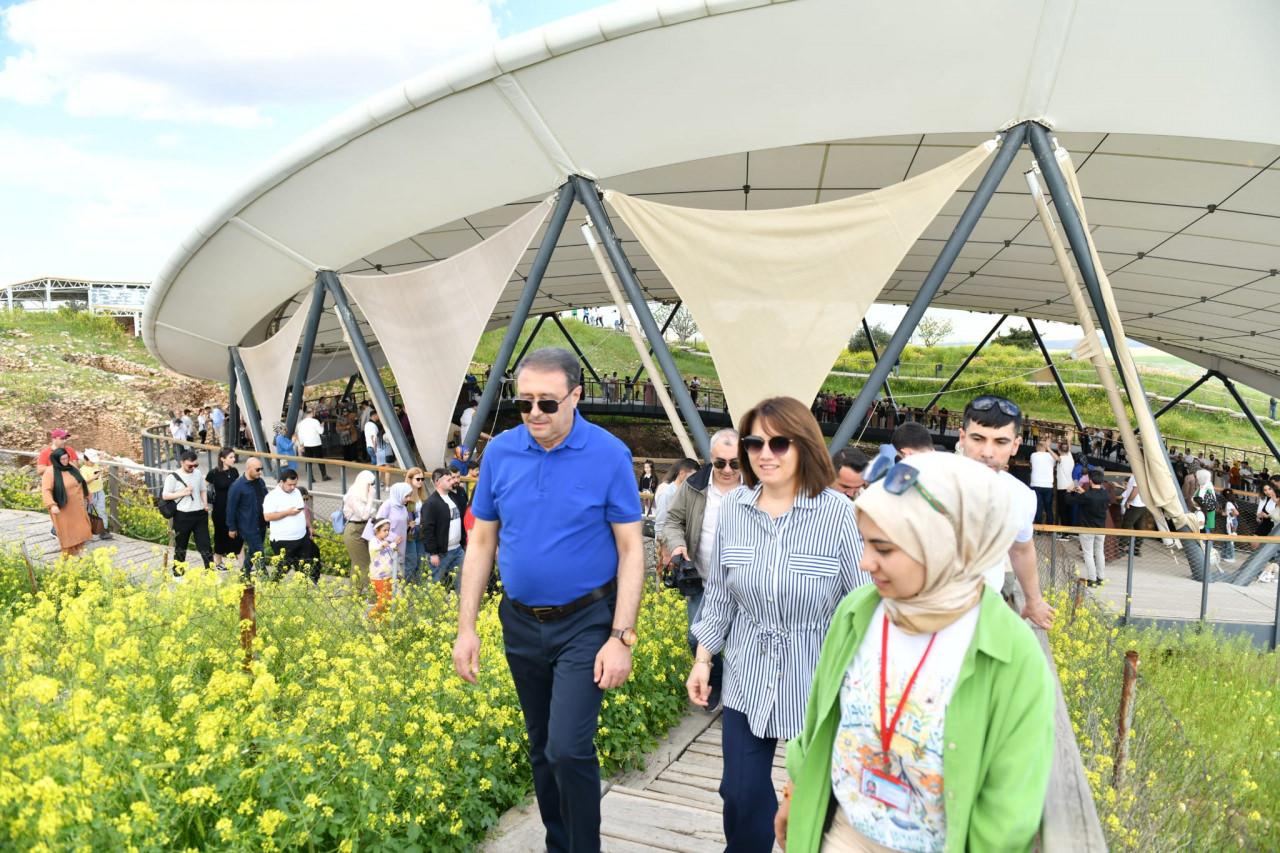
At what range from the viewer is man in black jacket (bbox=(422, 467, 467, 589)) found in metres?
7.27

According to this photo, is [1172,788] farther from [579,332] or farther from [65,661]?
[579,332]

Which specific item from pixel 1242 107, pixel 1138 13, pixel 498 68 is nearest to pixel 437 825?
pixel 498 68

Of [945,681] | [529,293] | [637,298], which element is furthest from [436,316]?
[945,681]

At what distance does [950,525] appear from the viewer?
1677mm

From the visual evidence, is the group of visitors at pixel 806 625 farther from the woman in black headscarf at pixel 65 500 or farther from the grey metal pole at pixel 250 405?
the grey metal pole at pixel 250 405

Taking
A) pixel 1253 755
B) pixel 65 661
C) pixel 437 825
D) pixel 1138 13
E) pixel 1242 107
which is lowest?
pixel 1253 755

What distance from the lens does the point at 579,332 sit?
54.4 meters

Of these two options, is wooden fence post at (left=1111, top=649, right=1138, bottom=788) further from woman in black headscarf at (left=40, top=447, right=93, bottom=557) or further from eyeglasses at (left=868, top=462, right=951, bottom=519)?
woman in black headscarf at (left=40, top=447, right=93, bottom=557)

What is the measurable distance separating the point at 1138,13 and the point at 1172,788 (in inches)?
237

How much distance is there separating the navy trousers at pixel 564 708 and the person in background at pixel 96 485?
976 cm

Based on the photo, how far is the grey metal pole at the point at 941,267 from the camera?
755 cm

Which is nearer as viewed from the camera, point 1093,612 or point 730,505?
point 730,505

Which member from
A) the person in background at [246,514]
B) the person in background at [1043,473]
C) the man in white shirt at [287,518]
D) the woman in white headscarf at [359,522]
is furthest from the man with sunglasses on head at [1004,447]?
the person in background at [1043,473]

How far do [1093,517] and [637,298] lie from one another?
24.9ft
